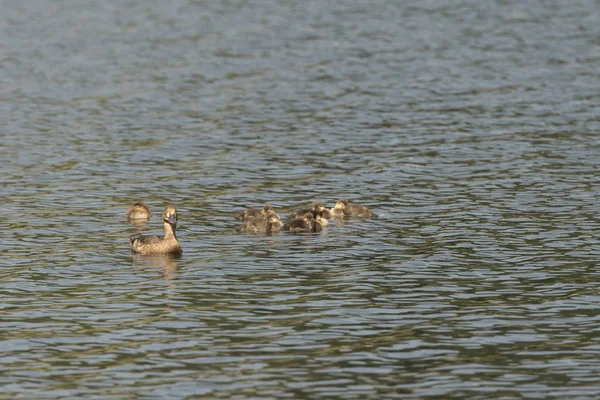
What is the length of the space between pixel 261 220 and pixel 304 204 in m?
2.76

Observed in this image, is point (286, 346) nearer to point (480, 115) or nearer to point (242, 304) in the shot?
point (242, 304)

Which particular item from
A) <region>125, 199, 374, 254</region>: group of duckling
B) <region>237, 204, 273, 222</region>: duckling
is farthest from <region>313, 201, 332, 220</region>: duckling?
<region>237, 204, 273, 222</region>: duckling

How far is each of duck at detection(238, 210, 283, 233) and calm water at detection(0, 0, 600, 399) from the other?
35cm

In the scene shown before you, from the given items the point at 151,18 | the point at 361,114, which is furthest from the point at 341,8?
the point at 361,114

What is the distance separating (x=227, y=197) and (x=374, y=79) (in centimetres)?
1727

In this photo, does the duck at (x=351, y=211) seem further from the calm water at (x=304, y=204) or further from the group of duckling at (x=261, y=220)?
the calm water at (x=304, y=204)

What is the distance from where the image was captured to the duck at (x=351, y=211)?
83.5ft

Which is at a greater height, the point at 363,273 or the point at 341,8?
the point at 341,8

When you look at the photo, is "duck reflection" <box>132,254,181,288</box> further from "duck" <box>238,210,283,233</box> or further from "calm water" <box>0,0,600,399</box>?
"duck" <box>238,210,283,233</box>

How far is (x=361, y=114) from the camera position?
38.0 metres

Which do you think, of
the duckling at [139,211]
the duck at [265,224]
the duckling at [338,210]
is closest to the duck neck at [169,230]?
the duck at [265,224]

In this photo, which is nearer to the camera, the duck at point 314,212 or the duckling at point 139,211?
the duck at point 314,212

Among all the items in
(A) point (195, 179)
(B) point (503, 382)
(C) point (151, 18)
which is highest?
(C) point (151, 18)

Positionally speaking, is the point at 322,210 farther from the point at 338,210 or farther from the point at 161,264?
the point at 161,264
